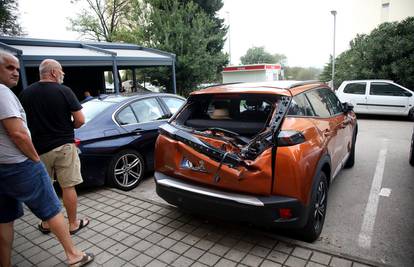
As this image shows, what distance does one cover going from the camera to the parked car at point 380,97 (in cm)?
1064

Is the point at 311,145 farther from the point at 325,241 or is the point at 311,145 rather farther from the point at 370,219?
the point at 370,219

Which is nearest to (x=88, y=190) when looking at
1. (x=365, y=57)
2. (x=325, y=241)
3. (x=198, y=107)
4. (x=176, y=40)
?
(x=198, y=107)

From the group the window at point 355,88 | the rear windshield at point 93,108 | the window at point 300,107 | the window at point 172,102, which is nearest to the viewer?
the window at point 300,107

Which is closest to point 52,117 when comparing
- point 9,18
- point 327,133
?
point 327,133

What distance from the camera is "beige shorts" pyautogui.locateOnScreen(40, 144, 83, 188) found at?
317 cm

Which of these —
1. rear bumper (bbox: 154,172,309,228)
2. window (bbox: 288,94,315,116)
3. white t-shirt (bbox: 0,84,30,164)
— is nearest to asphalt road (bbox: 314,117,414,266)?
rear bumper (bbox: 154,172,309,228)

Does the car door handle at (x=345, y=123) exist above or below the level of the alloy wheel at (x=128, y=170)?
above

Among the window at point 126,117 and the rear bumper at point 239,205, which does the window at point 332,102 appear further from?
the window at point 126,117

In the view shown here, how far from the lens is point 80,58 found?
31.8ft

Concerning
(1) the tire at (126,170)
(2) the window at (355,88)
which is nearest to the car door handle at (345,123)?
(1) the tire at (126,170)

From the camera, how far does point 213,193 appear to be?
2920mm

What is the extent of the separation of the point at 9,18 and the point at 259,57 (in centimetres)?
4463

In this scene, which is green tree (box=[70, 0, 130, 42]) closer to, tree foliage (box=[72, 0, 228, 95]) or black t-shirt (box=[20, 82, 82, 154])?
tree foliage (box=[72, 0, 228, 95])

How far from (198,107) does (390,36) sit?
1412 centimetres
